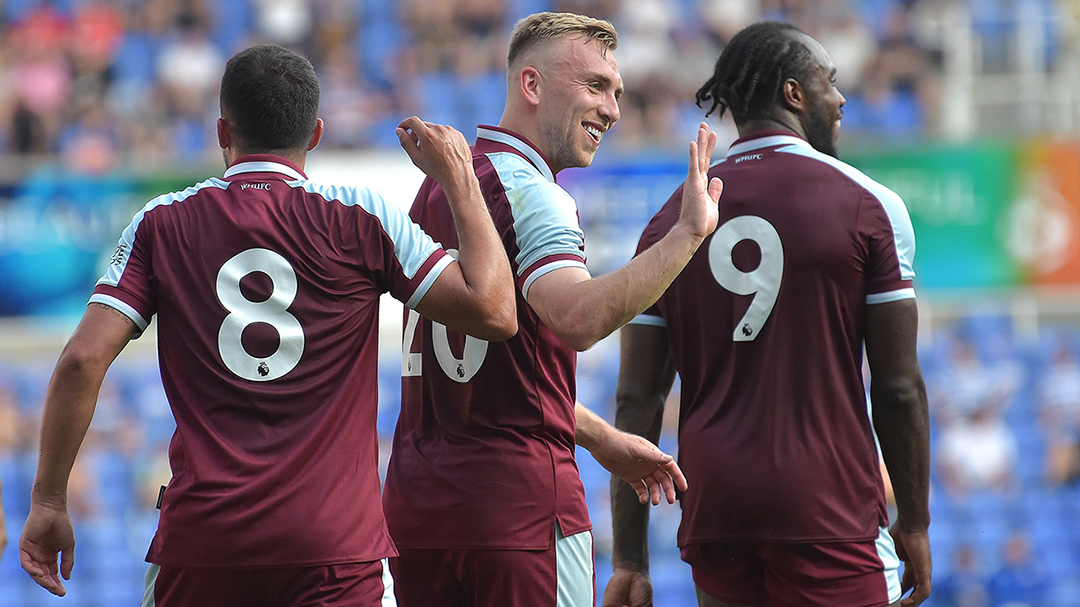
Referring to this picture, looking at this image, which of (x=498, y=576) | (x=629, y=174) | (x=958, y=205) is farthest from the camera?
(x=958, y=205)

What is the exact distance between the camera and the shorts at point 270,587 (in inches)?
Answer: 113

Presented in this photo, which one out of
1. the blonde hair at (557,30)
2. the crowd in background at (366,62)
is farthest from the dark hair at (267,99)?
the crowd in background at (366,62)

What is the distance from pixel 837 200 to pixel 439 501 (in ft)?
4.51

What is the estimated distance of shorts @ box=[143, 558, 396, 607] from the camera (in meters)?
2.88

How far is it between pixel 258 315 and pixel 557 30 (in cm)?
134

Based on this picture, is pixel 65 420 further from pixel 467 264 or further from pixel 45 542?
pixel 467 264

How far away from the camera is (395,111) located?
13.2m

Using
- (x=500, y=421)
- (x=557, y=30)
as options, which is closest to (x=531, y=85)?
(x=557, y=30)

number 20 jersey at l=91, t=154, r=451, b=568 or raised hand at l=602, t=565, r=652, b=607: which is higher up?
number 20 jersey at l=91, t=154, r=451, b=568

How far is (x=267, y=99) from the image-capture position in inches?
122

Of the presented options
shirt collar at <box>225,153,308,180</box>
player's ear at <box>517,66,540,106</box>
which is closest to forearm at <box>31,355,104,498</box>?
shirt collar at <box>225,153,308,180</box>

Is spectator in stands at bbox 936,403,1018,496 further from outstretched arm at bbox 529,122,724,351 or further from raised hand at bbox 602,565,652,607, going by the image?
outstretched arm at bbox 529,122,724,351

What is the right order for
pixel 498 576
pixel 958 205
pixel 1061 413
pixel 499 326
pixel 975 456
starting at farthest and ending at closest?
pixel 1061 413, pixel 958 205, pixel 975 456, pixel 498 576, pixel 499 326

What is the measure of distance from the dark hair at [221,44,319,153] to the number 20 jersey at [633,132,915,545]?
1239 mm
